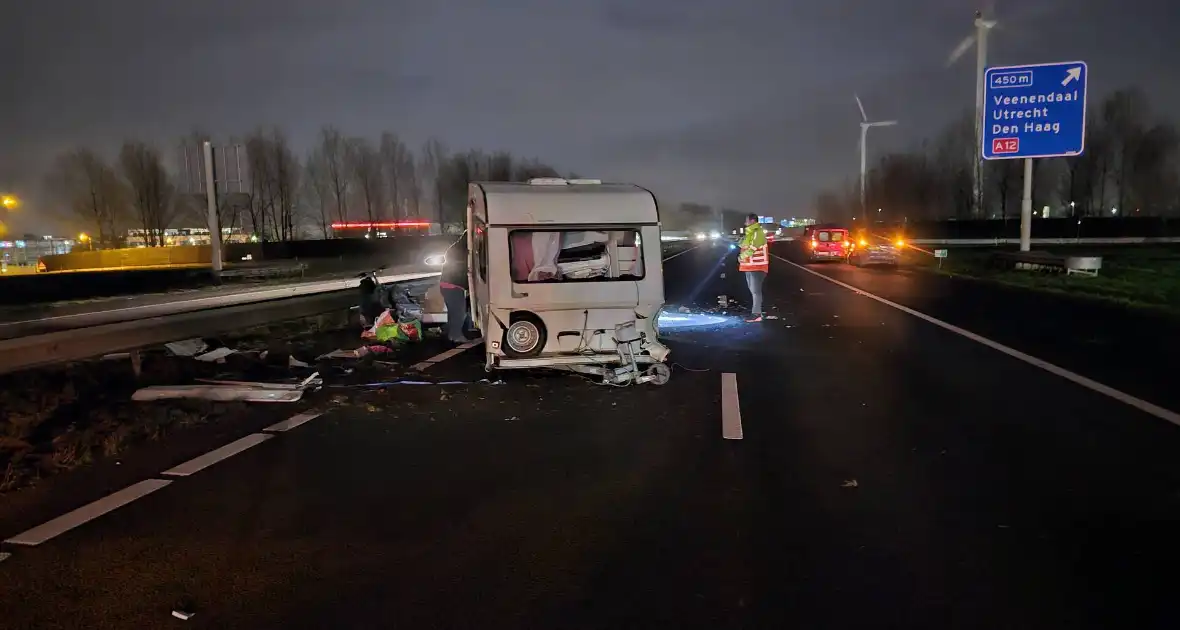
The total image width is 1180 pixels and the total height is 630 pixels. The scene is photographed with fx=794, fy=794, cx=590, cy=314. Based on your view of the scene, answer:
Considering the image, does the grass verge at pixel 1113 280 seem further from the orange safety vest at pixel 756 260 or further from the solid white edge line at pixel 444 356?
the solid white edge line at pixel 444 356

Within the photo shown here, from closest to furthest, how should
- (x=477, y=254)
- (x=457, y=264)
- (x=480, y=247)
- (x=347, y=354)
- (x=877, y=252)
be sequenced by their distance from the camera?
(x=480, y=247) → (x=477, y=254) → (x=347, y=354) → (x=457, y=264) → (x=877, y=252)

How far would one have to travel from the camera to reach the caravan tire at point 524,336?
882 centimetres

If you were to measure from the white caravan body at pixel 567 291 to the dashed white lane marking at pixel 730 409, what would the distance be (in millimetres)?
867

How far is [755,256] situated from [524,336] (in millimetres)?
7706

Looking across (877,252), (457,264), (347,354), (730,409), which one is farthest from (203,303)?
(877,252)

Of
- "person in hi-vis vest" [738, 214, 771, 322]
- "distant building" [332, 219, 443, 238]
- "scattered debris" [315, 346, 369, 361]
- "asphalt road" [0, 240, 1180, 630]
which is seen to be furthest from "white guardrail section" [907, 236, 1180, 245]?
"scattered debris" [315, 346, 369, 361]

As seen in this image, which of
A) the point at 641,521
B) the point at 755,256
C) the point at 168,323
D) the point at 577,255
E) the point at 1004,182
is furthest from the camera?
the point at 1004,182

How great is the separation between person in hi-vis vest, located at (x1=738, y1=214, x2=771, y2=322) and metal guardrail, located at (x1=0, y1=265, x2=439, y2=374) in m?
6.57

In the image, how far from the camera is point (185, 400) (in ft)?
26.3

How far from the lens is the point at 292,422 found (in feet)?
23.8

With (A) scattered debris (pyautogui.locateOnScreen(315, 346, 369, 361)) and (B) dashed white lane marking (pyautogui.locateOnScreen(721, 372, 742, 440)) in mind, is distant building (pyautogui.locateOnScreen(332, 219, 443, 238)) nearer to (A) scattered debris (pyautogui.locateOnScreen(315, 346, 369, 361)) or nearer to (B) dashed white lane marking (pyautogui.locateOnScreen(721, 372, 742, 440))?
(A) scattered debris (pyautogui.locateOnScreen(315, 346, 369, 361))

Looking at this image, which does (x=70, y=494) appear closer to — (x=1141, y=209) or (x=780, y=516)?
(x=780, y=516)

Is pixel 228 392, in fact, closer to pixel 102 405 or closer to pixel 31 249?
pixel 102 405

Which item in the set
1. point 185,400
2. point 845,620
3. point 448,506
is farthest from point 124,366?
point 845,620
